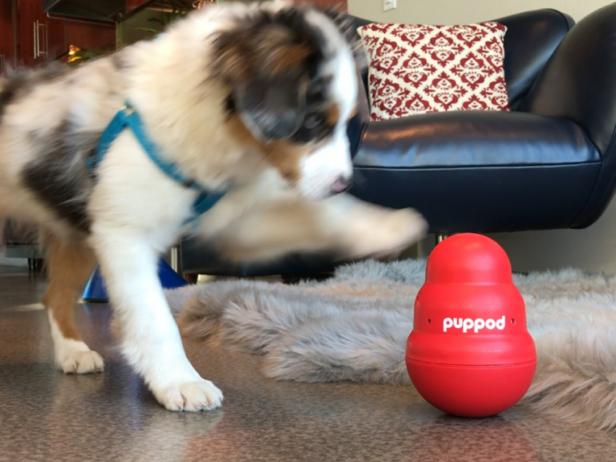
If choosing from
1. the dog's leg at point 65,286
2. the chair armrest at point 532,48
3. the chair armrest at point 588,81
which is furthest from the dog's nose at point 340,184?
the chair armrest at point 532,48

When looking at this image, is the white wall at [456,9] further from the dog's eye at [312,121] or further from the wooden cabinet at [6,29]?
the wooden cabinet at [6,29]

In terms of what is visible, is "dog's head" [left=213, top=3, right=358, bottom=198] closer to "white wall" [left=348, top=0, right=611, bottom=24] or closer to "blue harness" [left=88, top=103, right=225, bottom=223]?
"blue harness" [left=88, top=103, right=225, bottom=223]

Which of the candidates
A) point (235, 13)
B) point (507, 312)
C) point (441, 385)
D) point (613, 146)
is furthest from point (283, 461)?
point (613, 146)

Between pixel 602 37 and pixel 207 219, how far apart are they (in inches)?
72.5

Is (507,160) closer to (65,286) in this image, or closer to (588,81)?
(588,81)

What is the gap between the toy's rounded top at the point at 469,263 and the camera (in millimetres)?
1017

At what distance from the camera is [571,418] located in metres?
1.04

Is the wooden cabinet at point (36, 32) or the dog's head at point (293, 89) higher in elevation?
the wooden cabinet at point (36, 32)

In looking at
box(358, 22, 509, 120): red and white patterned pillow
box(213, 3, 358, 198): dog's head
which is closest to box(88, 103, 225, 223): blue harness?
box(213, 3, 358, 198): dog's head

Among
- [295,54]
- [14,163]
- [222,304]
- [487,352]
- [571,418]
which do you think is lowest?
[222,304]

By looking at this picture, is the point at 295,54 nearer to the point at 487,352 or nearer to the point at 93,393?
the point at 487,352

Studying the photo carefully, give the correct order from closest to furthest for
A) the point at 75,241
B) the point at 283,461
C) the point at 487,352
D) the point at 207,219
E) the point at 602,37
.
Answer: the point at 283,461
the point at 487,352
the point at 207,219
the point at 75,241
the point at 602,37

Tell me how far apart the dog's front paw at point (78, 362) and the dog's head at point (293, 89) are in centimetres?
60

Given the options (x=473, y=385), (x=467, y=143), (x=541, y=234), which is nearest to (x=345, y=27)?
(x=473, y=385)
